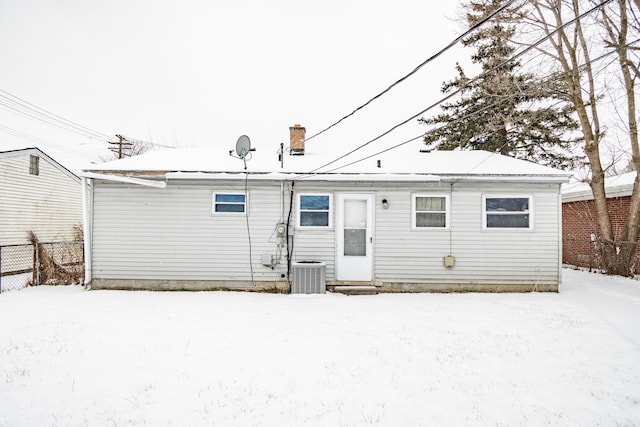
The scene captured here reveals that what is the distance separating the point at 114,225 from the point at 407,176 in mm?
7371

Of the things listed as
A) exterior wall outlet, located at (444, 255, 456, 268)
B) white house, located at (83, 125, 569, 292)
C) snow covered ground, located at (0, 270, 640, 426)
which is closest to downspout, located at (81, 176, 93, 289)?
→ white house, located at (83, 125, 569, 292)

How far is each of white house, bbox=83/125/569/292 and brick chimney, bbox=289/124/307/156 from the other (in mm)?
2191

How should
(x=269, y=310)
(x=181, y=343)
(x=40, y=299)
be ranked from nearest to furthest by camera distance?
1. (x=181, y=343)
2. (x=269, y=310)
3. (x=40, y=299)

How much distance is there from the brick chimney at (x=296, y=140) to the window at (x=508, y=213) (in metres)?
5.44

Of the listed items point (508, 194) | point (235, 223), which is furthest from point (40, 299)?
point (508, 194)

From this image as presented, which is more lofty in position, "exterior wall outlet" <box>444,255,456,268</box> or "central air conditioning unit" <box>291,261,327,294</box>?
"exterior wall outlet" <box>444,255,456,268</box>

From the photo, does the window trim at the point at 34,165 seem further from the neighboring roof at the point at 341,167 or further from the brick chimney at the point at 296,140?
the brick chimney at the point at 296,140

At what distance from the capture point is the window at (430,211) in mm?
8984

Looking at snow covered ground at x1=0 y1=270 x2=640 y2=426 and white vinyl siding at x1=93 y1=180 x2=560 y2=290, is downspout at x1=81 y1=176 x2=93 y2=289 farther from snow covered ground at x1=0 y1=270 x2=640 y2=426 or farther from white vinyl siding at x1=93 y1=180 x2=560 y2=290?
snow covered ground at x1=0 y1=270 x2=640 y2=426

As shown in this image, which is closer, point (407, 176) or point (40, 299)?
point (40, 299)

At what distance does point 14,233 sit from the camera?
13.9 m

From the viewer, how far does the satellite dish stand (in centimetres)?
889

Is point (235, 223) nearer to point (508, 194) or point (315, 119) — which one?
point (508, 194)

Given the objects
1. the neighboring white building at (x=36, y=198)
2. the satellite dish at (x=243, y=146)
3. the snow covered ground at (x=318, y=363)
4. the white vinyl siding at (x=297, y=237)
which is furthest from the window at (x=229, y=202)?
the neighboring white building at (x=36, y=198)
